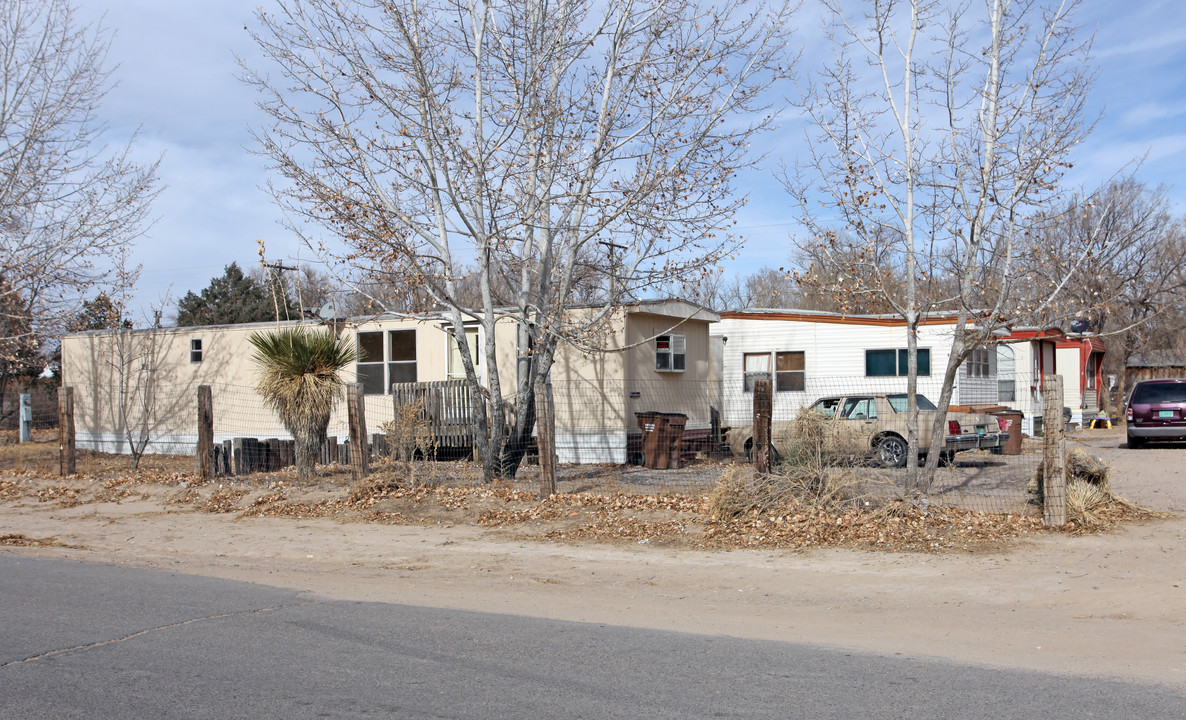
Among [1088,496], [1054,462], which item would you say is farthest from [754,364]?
[1054,462]

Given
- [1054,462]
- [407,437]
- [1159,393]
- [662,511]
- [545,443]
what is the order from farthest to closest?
[1159,393]
[407,437]
[545,443]
[662,511]
[1054,462]

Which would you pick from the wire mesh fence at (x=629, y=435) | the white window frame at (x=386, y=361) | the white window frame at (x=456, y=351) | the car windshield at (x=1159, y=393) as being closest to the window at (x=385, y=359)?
the white window frame at (x=386, y=361)

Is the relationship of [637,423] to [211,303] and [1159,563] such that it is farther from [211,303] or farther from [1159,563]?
[211,303]

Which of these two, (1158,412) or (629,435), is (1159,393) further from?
(629,435)

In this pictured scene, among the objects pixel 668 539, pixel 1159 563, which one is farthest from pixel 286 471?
pixel 1159 563

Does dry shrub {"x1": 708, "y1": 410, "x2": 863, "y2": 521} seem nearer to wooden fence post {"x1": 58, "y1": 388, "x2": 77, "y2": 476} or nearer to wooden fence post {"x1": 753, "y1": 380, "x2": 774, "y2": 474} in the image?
wooden fence post {"x1": 753, "y1": 380, "x2": 774, "y2": 474}

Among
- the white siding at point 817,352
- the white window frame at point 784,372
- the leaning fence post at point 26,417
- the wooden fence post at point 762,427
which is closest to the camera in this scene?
the wooden fence post at point 762,427

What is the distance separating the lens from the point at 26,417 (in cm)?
2488

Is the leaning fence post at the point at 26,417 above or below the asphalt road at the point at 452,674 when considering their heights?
above

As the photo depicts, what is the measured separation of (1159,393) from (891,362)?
603cm

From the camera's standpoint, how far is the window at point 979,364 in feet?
69.2

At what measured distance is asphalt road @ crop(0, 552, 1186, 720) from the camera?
4598 mm

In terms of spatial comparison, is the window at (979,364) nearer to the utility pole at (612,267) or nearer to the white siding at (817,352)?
the white siding at (817,352)

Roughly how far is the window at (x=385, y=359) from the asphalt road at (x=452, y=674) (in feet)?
40.9
